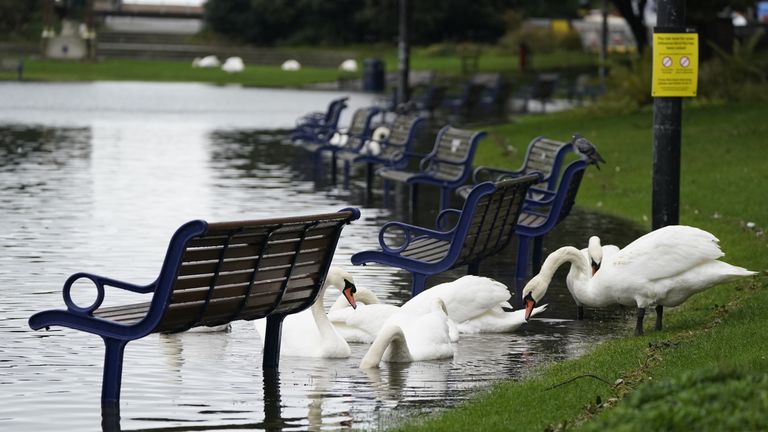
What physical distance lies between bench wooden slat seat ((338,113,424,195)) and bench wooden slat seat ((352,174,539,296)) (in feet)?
25.6

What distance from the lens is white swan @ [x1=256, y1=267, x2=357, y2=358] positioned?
9828mm

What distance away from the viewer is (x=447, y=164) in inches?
752

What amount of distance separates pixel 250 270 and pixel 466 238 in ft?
10.5

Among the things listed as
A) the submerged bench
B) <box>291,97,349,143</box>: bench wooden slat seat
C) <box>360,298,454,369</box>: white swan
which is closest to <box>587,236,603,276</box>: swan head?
<box>360,298,454,369</box>: white swan

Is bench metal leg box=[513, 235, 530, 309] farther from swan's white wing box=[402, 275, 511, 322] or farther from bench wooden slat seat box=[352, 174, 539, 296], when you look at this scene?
swan's white wing box=[402, 275, 511, 322]

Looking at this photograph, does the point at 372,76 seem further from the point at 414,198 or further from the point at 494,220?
the point at 494,220

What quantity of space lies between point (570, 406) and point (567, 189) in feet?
19.7

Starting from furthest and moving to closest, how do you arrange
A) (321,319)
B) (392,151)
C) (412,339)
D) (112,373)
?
1. (392,151)
2. (412,339)
3. (321,319)
4. (112,373)

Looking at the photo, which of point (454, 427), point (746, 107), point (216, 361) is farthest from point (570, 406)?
point (746, 107)

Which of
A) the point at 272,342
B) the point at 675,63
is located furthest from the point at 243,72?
the point at 272,342

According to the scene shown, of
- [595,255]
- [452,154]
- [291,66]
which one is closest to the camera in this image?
[595,255]

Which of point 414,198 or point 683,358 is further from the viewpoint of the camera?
point 414,198

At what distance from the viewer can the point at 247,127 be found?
35000 millimetres

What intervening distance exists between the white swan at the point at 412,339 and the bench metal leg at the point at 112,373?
1.70 m
